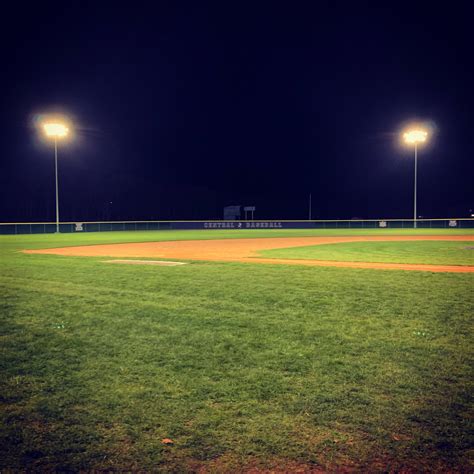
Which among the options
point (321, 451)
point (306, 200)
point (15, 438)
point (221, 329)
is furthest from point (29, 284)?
point (306, 200)

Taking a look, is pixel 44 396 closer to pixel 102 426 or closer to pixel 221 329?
pixel 102 426

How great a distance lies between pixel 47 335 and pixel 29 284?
4702 millimetres

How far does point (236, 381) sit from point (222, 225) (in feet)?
181

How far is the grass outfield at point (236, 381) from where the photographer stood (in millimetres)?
2814

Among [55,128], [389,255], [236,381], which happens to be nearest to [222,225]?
[55,128]

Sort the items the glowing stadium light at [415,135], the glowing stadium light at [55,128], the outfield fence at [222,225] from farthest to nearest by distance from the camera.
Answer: the glowing stadium light at [415,135], the outfield fence at [222,225], the glowing stadium light at [55,128]

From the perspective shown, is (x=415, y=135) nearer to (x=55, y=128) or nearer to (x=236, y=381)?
(x=55, y=128)

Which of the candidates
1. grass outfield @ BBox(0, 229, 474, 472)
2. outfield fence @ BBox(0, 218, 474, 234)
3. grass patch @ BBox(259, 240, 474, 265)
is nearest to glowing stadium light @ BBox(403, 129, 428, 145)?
outfield fence @ BBox(0, 218, 474, 234)

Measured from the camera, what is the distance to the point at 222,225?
58.9 metres

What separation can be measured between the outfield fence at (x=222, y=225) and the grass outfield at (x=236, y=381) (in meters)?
37.5

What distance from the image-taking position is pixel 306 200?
85.8 meters

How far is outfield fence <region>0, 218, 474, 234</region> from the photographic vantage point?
42.8m

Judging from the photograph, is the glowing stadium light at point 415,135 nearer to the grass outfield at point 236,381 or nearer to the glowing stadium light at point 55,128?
the glowing stadium light at point 55,128

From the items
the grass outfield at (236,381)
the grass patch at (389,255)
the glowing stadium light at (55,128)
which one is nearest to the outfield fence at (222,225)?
the glowing stadium light at (55,128)
